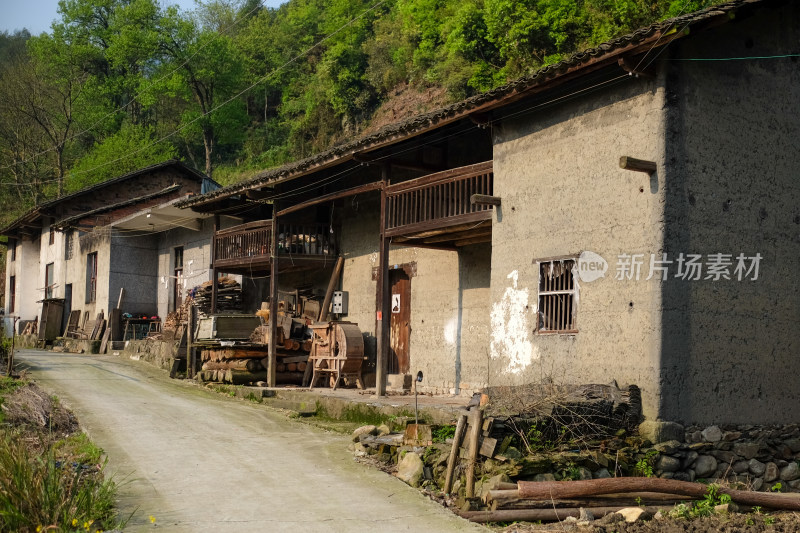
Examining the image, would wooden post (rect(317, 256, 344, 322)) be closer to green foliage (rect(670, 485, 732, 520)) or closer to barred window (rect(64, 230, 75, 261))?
green foliage (rect(670, 485, 732, 520))

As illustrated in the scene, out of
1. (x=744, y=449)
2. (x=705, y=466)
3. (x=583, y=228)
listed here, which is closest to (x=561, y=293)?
(x=583, y=228)

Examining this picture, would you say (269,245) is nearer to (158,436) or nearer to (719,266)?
(158,436)

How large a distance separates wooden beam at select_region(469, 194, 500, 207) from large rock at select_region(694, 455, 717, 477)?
4.65 m

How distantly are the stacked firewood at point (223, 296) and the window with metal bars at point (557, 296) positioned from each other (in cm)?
1280

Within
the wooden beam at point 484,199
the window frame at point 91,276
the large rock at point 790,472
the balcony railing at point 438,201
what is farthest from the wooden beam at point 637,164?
the window frame at point 91,276

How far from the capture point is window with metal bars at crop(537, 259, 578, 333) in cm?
1083

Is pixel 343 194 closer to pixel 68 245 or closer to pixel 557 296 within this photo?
pixel 557 296

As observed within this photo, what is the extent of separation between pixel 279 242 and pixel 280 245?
30 centimetres

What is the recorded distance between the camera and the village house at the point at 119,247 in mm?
25891

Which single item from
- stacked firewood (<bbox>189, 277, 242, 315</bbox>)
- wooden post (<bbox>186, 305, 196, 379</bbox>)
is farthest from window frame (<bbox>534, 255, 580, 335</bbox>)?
stacked firewood (<bbox>189, 277, 242, 315</bbox>)

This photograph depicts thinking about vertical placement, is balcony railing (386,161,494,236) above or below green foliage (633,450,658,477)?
above

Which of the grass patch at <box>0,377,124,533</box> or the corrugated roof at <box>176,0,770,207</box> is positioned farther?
the corrugated roof at <box>176,0,770,207</box>

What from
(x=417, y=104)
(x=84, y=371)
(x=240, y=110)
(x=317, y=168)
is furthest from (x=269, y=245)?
(x=240, y=110)

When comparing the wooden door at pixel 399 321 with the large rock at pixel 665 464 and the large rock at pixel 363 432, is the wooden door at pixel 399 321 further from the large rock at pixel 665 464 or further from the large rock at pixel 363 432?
the large rock at pixel 665 464
